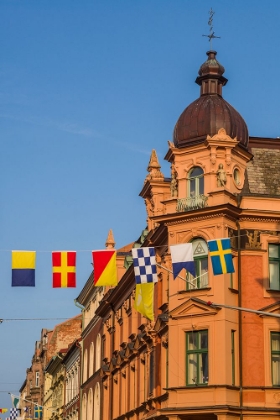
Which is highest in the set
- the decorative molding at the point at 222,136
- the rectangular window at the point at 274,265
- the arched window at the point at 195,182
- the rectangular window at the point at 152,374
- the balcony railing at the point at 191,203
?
the decorative molding at the point at 222,136

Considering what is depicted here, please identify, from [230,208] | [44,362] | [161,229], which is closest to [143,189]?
[161,229]

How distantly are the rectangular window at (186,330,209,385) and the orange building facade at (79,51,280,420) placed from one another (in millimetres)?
43

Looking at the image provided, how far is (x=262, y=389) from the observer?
36.2 meters

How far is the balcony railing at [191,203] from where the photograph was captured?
126 feet

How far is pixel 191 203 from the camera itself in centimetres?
3888

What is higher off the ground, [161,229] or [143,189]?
[143,189]

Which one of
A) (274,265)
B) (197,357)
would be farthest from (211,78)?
(197,357)

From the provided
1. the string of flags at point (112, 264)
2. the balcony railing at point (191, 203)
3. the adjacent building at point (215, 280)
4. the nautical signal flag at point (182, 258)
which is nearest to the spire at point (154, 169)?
the adjacent building at point (215, 280)

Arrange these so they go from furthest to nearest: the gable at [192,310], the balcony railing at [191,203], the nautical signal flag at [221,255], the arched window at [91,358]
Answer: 1. the arched window at [91,358]
2. the balcony railing at [191,203]
3. the gable at [192,310]
4. the nautical signal flag at [221,255]

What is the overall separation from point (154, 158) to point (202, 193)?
783 cm

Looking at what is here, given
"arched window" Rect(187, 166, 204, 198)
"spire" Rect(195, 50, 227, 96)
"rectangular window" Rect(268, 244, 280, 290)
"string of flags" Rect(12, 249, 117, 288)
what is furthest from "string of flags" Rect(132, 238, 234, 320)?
"spire" Rect(195, 50, 227, 96)

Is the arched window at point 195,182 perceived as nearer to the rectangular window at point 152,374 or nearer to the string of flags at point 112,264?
the string of flags at point 112,264

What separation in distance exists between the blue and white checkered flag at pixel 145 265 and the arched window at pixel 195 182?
19.6ft

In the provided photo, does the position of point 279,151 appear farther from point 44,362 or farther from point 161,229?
point 44,362
